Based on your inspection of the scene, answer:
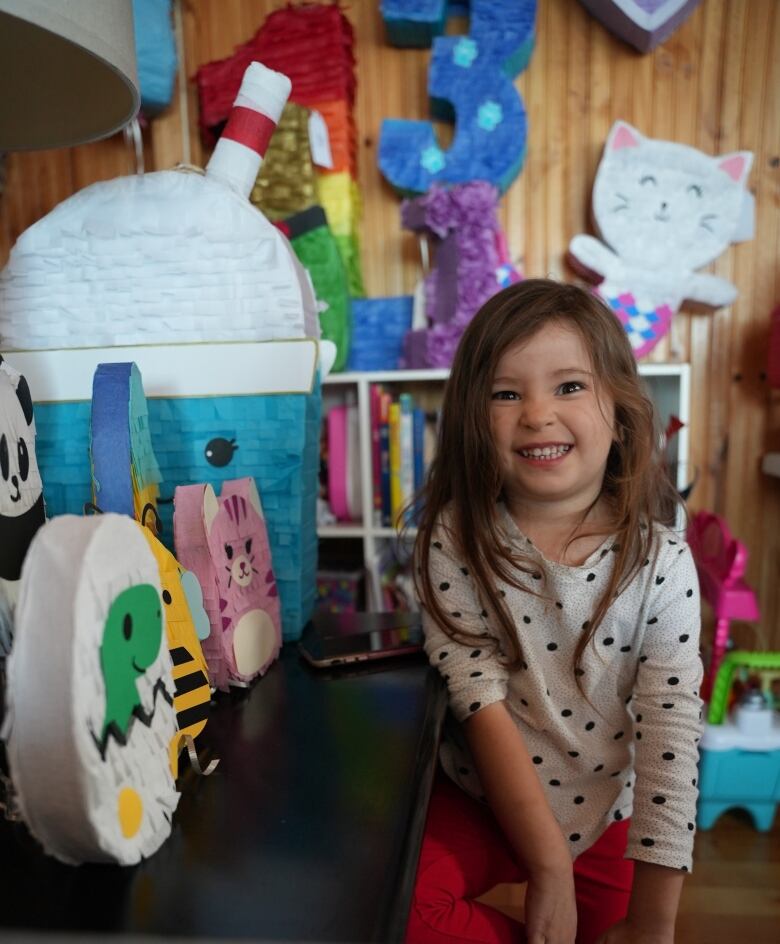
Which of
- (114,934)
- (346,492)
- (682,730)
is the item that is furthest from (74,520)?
(346,492)

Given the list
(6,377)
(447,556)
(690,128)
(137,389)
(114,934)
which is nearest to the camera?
(114,934)

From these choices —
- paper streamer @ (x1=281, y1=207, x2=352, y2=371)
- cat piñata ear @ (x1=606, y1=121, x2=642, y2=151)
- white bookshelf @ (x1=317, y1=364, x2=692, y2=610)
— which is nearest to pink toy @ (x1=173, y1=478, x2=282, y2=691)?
white bookshelf @ (x1=317, y1=364, x2=692, y2=610)

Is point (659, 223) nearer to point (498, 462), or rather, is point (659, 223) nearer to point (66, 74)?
point (498, 462)

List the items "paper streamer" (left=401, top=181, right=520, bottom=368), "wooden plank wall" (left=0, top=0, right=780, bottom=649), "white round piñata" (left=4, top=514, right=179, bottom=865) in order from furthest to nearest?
Result: "wooden plank wall" (left=0, top=0, right=780, bottom=649) → "paper streamer" (left=401, top=181, right=520, bottom=368) → "white round piñata" (left=4, top=514, right=179, bottom=865)

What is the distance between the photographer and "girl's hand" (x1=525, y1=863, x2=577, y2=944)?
60 cm

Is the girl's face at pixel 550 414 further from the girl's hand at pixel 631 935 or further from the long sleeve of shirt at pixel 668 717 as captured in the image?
the girl's hand at pixel 631 935

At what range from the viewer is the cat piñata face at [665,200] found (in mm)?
1507

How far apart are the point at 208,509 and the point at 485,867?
492 mm

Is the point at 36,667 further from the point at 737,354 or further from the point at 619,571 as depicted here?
the point at 737,354

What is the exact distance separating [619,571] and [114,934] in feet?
1.78

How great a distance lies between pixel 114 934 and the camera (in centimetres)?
33

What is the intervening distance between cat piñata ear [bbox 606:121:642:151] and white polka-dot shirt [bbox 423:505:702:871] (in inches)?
46.2

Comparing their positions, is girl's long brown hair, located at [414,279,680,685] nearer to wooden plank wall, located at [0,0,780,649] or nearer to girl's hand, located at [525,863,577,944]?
girl's hand, located at [525,863,577,944]

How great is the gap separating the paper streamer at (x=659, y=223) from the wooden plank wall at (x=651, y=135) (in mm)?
109
